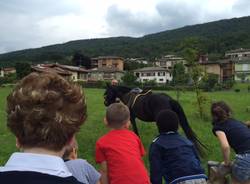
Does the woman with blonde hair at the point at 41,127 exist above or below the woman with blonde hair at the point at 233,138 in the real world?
above

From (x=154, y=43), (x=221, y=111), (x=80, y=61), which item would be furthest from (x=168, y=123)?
(x=154, y=43)

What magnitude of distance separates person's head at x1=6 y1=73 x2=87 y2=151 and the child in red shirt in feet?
9.10

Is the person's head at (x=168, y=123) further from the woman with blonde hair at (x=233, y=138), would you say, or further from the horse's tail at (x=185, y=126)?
the horse's tail at (x=185, y=126)

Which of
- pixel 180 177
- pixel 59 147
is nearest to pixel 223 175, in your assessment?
pixel 180 177

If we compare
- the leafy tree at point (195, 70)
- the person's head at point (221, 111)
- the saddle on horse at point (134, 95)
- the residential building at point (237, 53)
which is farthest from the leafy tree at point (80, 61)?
the person's head at point (221, 111)

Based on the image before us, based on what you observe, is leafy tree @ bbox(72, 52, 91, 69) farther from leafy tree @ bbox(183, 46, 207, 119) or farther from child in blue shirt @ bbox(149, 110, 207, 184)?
child in blue shirt @ bbox(149, 110, 207, 184)

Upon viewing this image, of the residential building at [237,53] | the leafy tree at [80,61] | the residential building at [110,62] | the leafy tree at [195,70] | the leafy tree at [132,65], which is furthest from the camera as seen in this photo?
the residential building at [237,53]

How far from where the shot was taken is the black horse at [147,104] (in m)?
8.55

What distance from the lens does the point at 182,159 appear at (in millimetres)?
4762

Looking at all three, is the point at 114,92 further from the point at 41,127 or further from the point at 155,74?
the point at 155,74

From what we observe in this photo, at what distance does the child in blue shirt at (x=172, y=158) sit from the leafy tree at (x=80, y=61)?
355 ft

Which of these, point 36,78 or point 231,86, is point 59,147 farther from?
point 231,86

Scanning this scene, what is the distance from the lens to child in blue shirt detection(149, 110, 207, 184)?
15.6ft

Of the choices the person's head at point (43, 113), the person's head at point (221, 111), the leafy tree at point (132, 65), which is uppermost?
the person's head at point (43, 113)
